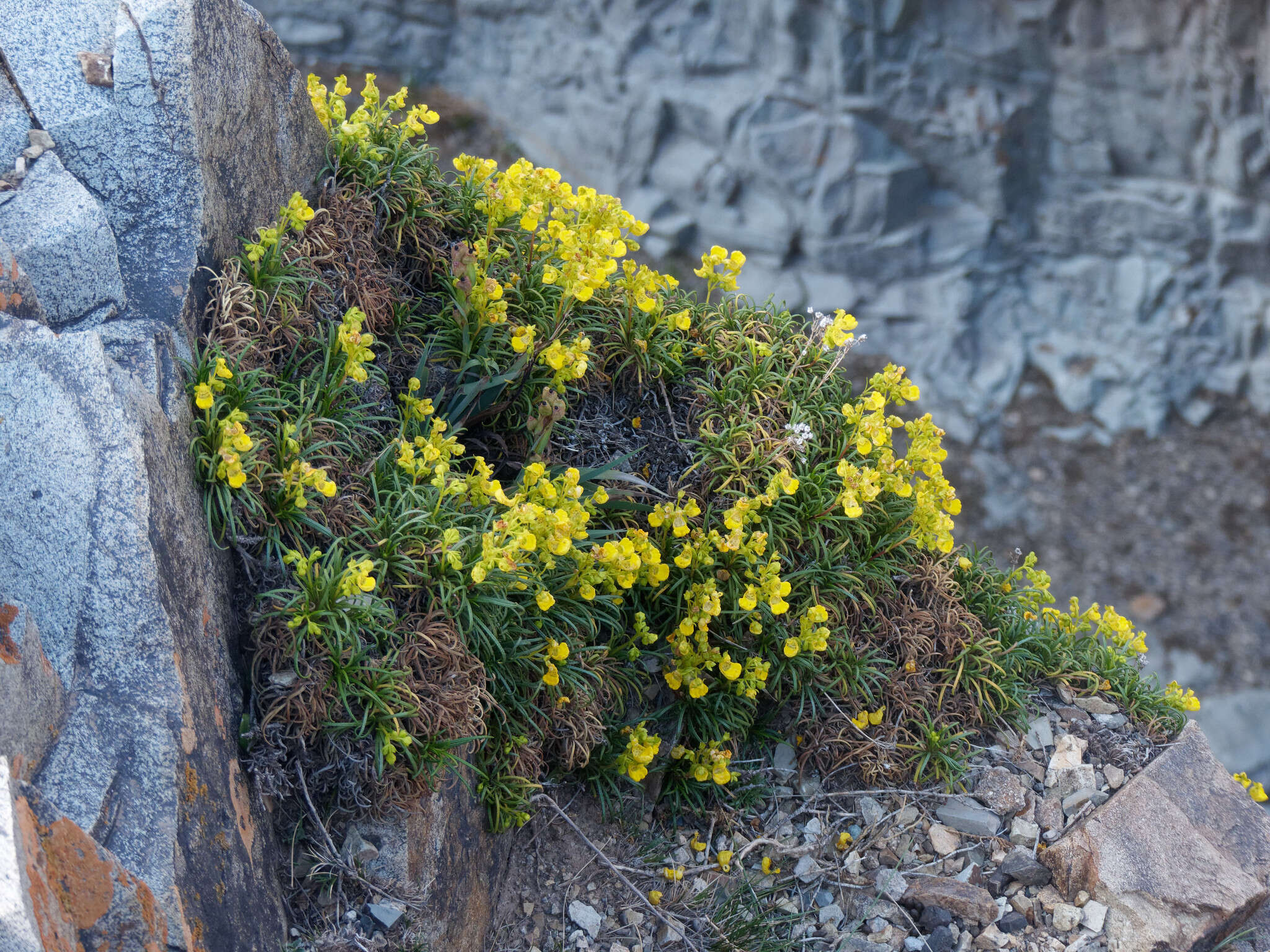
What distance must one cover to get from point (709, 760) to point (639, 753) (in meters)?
0.30

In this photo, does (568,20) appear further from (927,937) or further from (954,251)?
(927,937)

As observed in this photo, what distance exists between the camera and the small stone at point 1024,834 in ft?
9.32

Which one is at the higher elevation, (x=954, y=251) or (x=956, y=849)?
(x=954, y=251)

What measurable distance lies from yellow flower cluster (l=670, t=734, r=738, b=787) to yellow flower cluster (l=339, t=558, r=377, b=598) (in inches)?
44.8

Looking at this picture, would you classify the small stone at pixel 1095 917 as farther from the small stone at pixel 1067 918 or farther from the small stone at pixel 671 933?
the small stone at pixel 671 933

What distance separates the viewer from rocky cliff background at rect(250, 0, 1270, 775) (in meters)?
8.12

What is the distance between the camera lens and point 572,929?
8.58 ft

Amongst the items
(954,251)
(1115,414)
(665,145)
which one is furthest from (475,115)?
(1115,414)

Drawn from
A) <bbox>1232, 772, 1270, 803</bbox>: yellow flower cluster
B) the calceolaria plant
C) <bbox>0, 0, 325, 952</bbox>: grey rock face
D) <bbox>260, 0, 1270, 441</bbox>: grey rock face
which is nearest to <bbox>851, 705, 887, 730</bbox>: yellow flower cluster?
the calceolaria plant

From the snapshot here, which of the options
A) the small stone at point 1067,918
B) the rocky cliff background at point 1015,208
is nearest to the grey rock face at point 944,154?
the rocky cliff background at point 1015,208

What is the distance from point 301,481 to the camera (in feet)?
7.12

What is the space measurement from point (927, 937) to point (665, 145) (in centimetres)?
778

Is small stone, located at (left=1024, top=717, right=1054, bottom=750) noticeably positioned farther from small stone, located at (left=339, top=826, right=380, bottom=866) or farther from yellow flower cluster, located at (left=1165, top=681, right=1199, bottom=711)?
small stone, located at (left=339, top=826, right=380, bottom=866)

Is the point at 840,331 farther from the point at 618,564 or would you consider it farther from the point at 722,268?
the point at 618,564
